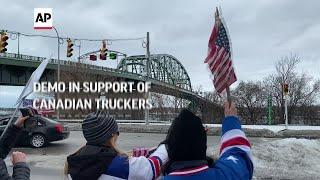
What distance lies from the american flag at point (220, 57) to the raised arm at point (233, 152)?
0.39 m

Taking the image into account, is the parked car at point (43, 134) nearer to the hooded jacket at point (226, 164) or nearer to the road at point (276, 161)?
the road at point (276, 161)

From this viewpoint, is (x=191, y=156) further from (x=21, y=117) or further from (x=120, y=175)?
(x=21, y=117)

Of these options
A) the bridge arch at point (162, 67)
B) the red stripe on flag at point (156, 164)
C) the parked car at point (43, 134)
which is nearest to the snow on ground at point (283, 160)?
the parked car at point (43, 134)

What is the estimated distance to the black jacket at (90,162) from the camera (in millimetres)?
3381

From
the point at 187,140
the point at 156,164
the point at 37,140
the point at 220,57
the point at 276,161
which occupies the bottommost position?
the point at 276,161

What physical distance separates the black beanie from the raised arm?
13cm

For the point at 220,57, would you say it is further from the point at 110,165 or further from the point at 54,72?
the point at 54,72

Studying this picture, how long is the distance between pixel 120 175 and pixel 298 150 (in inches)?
528

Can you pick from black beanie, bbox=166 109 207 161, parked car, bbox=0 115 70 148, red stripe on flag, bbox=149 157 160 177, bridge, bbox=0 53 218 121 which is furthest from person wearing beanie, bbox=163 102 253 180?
bridge, bbox=0 53 218 121

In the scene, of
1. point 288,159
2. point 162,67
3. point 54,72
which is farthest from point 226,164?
point 162,67

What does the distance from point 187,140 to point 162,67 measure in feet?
406

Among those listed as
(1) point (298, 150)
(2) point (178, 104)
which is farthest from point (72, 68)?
(1) point (298, 150)

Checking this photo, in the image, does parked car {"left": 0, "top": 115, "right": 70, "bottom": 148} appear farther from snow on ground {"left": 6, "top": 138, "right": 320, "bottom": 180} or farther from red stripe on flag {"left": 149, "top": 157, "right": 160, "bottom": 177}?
red stripe on flag {"left": 149, "top": 157, "right": 160, "bottom": 177}

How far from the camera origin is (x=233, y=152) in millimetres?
3064
